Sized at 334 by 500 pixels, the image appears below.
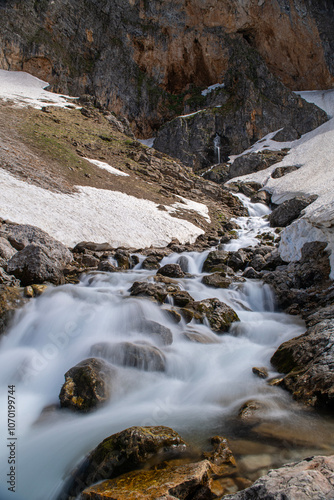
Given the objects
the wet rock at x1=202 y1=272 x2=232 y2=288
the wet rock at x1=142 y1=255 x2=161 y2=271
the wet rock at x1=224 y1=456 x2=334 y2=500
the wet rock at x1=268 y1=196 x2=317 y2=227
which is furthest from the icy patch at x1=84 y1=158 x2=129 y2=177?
the wet rock at x1=224 y1=456 x2=334 y2=500

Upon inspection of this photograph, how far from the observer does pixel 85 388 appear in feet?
16.0

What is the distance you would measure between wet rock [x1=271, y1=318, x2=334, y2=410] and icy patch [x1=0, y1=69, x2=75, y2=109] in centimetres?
3602

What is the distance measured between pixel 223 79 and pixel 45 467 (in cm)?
6728

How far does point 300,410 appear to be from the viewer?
4.34 meters

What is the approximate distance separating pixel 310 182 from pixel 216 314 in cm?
2654

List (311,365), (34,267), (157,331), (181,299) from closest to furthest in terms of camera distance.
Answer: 1. (311,365)
2. (157,331)
3. (181,299)
4. (34,267)

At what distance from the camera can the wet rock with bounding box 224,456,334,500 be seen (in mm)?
2117

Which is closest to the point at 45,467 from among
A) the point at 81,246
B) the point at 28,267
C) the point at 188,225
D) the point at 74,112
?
the point at 28,267

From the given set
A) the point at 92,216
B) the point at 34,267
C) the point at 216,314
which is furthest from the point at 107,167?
the point at 216,314

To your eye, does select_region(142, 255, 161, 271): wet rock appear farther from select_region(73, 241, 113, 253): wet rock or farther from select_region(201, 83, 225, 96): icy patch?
select_region(201, 83, 225, 96): icy patch

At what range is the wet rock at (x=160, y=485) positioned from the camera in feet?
8.97

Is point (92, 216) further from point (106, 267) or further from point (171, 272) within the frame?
point (171, 272)

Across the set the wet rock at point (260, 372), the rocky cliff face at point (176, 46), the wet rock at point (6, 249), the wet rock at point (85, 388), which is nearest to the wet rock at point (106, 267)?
the wet rock at point (6, 249)

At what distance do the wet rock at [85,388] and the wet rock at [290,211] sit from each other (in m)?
20.6
